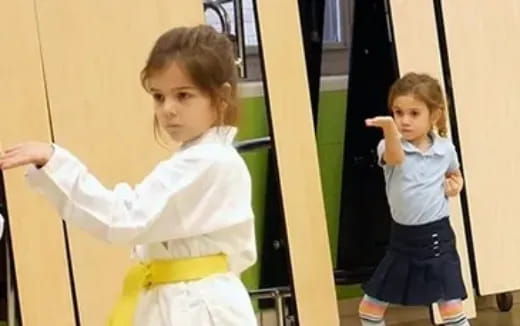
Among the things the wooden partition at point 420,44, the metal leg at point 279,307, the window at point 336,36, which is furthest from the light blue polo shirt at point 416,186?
the window at point 336,36

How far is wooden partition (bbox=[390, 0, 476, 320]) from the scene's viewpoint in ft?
9.86

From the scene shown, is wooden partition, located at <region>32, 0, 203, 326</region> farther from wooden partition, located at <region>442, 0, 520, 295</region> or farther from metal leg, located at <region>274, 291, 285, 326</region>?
wooden partition, located at <region>442, 0, 520, 295</region>

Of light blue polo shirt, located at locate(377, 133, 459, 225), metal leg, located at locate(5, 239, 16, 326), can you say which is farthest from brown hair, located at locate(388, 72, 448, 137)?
metal leg, located at locate(5, 239, 16, 326)

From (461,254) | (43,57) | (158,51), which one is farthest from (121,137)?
(461,254)

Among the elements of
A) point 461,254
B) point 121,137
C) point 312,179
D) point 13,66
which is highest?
point 13,66

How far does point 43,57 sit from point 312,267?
885mm

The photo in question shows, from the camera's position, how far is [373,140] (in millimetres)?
3312

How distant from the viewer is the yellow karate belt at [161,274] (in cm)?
168

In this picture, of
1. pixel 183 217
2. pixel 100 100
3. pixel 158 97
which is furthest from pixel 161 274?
pixel 100 100

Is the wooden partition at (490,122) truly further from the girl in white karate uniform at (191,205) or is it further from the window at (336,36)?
the girl in white karate uniform at (191,205)

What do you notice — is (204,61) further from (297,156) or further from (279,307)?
(279,307)

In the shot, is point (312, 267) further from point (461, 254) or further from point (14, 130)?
point (14, 130)

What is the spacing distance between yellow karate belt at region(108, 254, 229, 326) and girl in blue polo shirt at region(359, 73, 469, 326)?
1.11 m

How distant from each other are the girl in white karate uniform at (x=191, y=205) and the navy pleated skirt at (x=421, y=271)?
3.62 ft
